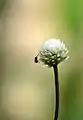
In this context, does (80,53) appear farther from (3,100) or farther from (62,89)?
(3,100)

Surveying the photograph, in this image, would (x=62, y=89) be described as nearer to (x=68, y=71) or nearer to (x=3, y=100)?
(x=68, y=71)

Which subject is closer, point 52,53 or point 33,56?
point 52,53

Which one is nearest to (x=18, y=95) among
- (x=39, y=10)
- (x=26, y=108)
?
(x=26, y=108)

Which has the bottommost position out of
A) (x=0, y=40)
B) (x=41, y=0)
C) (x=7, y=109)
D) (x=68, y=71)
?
(x=7, y=109)

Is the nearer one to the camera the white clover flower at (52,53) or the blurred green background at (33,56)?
the white clover flower at (52,53)

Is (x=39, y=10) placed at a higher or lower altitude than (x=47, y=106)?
higher

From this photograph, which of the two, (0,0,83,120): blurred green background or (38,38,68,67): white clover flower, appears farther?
(0,0,83,120): blurred green background
